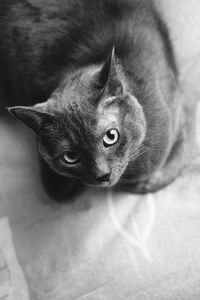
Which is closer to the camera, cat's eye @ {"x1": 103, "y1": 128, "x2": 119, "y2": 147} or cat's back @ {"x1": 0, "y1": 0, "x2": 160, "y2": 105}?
cat's eye @ {"x1": 103, "y1": 128, "x2": 119, "y2": 147}

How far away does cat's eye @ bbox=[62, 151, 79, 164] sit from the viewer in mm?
959

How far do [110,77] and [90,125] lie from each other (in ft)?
0.38

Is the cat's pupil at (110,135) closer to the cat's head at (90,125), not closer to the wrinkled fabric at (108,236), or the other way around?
the cat's head at (90,125)

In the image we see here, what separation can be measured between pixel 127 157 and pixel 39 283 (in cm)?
45

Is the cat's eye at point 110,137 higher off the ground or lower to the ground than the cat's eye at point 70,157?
higher

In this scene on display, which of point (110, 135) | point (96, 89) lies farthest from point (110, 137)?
point (96, 89)

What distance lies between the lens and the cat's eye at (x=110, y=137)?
0.92m

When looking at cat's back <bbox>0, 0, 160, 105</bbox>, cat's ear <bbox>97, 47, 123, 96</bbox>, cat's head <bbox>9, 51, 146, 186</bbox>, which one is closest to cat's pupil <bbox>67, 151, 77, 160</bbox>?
cat's head <bbox>9, 51, 146, 186</bbox>

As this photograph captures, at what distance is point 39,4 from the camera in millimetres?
1124

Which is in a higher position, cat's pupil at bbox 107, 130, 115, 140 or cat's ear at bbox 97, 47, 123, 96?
cat's ear at bbox 97, 47, 123, 96

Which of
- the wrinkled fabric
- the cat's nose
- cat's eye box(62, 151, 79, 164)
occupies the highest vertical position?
cat's eye box(62, 151, 79, 164)

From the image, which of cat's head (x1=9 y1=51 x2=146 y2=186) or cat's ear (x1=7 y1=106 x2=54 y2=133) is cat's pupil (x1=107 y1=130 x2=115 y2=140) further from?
cat's ear (x1=7 y1=106 x2=54 y2=133)

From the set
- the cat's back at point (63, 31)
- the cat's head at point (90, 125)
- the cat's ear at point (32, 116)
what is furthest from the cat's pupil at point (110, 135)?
the cat's back at point (63, 31)

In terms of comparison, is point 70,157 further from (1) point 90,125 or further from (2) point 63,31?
(2) point 63,31
